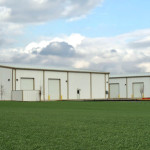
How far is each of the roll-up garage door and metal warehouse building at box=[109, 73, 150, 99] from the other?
1937 centimetres

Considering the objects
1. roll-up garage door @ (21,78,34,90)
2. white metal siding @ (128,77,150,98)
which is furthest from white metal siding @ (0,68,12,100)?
white metal siding @ (128,77,150,98)

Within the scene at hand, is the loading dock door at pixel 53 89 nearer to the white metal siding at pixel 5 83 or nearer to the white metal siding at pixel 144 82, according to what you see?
the white metal siding at pixel 5 83

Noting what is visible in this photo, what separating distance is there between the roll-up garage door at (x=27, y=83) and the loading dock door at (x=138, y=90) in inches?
783

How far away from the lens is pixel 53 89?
141 ft

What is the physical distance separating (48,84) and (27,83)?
11.2 feet

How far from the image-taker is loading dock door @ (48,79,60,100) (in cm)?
4266

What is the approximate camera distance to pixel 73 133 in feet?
19.6

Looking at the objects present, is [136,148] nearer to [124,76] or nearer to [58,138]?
[58,138]

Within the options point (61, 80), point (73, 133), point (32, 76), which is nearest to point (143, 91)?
point (61, 80)

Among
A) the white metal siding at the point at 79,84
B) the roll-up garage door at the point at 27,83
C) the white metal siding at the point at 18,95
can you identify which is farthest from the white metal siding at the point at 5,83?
the white metal siding at the point at 79,84

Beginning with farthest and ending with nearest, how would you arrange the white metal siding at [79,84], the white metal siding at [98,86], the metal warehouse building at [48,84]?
the white metal siding at [98,86], the white metal siding at [79,84], the metal warehouse building at [48,84]

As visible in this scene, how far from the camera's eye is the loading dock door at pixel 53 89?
4266cm

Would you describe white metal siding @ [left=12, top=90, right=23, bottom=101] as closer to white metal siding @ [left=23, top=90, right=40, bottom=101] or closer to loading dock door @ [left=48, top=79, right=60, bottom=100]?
white metal siding @ [left=23, top=90, right=40, bottom=101]

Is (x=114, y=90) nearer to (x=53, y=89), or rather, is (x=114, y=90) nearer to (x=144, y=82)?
(x=144, y=82)
